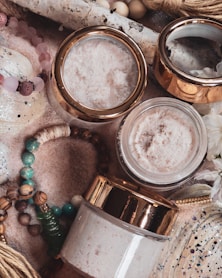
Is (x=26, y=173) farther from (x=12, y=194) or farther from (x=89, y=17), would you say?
(x=89, y=17)

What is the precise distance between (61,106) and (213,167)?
22cm

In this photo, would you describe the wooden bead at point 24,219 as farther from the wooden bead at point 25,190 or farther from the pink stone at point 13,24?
the pink stone at point 13,24

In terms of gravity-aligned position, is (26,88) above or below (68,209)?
above

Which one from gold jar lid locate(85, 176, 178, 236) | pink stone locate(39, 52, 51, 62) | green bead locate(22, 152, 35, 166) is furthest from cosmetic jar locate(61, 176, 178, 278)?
pink stone locate(39, 52, 51, 62)

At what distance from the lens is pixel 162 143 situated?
3.45 ft

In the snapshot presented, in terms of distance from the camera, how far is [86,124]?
1.11 m

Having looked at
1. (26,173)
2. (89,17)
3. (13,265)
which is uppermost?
(89,17)

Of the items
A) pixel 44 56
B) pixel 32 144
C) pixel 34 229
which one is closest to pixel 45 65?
pixel 44 56

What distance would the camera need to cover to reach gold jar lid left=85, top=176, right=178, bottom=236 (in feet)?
3.28

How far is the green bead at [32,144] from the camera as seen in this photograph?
42.2 inches

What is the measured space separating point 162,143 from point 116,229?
0.44ft

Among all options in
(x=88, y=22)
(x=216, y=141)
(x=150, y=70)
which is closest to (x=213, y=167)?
(x=216, y=141)

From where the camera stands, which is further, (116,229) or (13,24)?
(13,24)

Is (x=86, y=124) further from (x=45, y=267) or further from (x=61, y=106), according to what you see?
(x=45, y=267)
